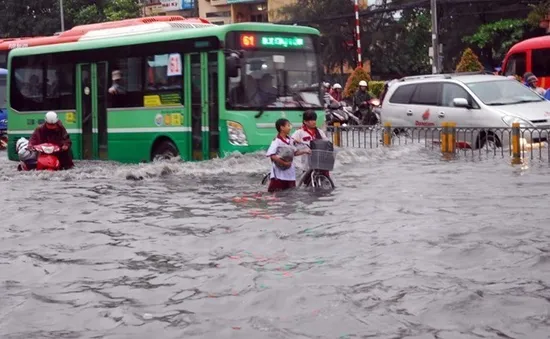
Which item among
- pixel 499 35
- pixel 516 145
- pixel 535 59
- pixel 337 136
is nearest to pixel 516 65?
pixel 535 59

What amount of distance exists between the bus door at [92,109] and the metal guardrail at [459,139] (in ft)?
15.9

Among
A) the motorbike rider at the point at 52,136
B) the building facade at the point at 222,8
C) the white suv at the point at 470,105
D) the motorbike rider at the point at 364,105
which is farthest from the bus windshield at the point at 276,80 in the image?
the building facade at the point at 222,8

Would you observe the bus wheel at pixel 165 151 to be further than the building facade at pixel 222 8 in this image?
No

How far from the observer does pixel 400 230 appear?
1180 centimetres

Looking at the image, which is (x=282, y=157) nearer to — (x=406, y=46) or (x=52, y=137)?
(x=52, y=137)

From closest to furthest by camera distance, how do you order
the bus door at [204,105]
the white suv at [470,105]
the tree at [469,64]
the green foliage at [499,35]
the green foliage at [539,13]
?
the bus door at [204,105] → the white suv at [470,105] → the green foliage at [539,13] → the tree at [469,64] → the green foliage at [499,35]

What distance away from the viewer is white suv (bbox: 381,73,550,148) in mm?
20031

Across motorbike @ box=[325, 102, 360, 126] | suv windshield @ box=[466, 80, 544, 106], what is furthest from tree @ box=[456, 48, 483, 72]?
suv windshield @ box=[466, 80, 544, 106]

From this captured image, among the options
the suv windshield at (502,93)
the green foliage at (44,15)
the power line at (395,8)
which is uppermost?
the green foliage at (44,15)

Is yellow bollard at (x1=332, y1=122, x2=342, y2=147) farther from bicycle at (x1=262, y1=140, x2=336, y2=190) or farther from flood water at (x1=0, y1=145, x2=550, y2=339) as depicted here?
bicycle at (x1=262, y1=140, x2=336, y2=190)

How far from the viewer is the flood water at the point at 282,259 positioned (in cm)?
779

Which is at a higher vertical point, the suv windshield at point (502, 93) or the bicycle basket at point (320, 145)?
the suv windshield at point (502, 93)

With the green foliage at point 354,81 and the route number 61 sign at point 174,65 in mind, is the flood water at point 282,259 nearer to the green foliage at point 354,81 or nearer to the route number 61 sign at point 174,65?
the route number 61 sign at point 174,65

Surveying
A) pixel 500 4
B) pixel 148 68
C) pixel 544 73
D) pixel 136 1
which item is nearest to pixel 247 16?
pixel 136 1
